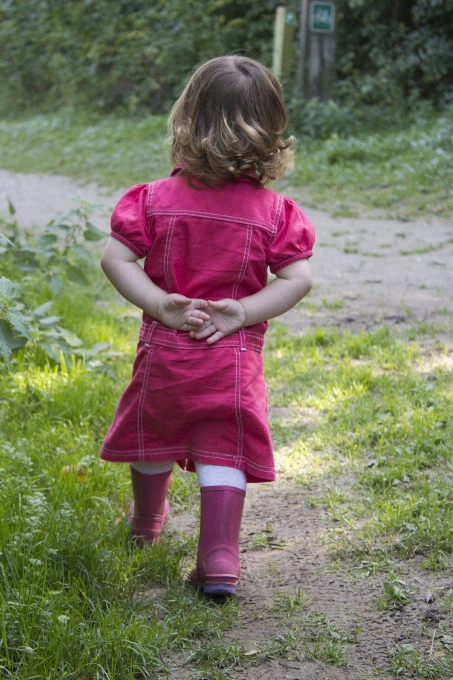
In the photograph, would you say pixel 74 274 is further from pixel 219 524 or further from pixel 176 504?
pixel 219 524

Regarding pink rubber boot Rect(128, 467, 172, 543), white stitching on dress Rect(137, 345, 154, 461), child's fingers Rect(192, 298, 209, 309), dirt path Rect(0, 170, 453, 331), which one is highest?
child's fingers Rect(192, 298, 209, 309)

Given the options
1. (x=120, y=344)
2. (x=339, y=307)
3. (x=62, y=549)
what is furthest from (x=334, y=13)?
(x=62, y=549)

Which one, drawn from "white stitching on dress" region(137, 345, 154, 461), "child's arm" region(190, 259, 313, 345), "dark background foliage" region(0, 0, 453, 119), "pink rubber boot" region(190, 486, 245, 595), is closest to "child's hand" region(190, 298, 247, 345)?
"child's arm" region(190, 259, 313, 345)

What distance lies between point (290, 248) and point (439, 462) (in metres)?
1.08

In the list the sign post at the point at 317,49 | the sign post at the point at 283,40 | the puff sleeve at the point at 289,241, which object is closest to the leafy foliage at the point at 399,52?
the sign post at the point at 283,40

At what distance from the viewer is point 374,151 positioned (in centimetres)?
901

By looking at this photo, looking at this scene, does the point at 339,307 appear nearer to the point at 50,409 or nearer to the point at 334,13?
the point at 50,409

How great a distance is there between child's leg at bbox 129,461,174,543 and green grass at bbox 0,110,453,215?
198 inches

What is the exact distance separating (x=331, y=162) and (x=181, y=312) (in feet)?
23.4

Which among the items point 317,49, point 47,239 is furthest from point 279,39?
point 47,239

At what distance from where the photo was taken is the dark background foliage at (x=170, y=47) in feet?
38.7

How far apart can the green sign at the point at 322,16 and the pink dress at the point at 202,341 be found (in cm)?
871

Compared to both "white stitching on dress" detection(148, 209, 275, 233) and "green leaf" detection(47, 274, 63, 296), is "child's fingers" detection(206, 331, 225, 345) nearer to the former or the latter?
"white stitching on dress" detection(148, 209, 275, 233)

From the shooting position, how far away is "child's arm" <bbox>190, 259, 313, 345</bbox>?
2.15m
